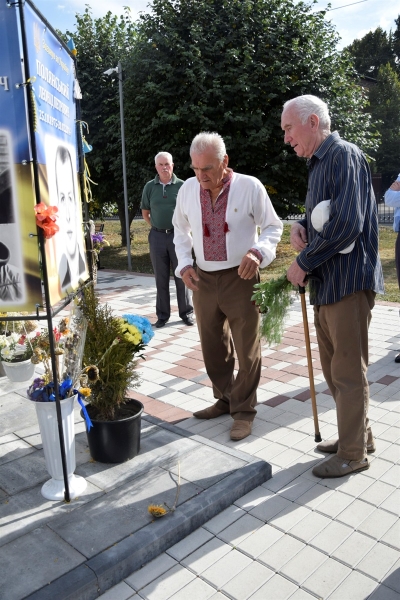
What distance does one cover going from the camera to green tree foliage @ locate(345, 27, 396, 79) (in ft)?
168

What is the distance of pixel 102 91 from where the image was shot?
14.5 m

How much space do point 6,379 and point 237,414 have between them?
2298 millimetres

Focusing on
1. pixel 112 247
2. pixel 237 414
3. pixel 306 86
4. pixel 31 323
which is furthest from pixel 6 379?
pixel 112 247

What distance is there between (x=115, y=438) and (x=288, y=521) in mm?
1091

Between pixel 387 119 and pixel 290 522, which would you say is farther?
pixel 387 119

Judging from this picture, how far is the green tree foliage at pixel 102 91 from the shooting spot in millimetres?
14180

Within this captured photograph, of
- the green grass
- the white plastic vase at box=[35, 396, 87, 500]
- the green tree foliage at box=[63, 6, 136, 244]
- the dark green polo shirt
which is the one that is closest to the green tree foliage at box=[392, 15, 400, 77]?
the green grass

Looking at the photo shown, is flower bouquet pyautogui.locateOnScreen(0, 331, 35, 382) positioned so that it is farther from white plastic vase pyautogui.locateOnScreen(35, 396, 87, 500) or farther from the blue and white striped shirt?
the blue and white striped shirt

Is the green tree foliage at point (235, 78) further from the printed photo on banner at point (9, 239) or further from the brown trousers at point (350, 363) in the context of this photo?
the printed photo on banner at point (9, 239)

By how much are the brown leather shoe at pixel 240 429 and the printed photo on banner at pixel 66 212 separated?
4.80 ft

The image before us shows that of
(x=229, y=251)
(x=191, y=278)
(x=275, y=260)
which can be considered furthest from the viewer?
(x=275, y=260)

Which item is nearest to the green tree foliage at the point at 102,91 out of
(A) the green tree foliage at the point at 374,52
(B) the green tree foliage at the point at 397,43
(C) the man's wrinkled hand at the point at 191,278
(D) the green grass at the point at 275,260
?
(D) the green grass at the point at 275,260

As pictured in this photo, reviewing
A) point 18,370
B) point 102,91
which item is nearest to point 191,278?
point 18,370

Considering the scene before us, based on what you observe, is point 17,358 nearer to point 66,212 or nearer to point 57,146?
point 66,212
